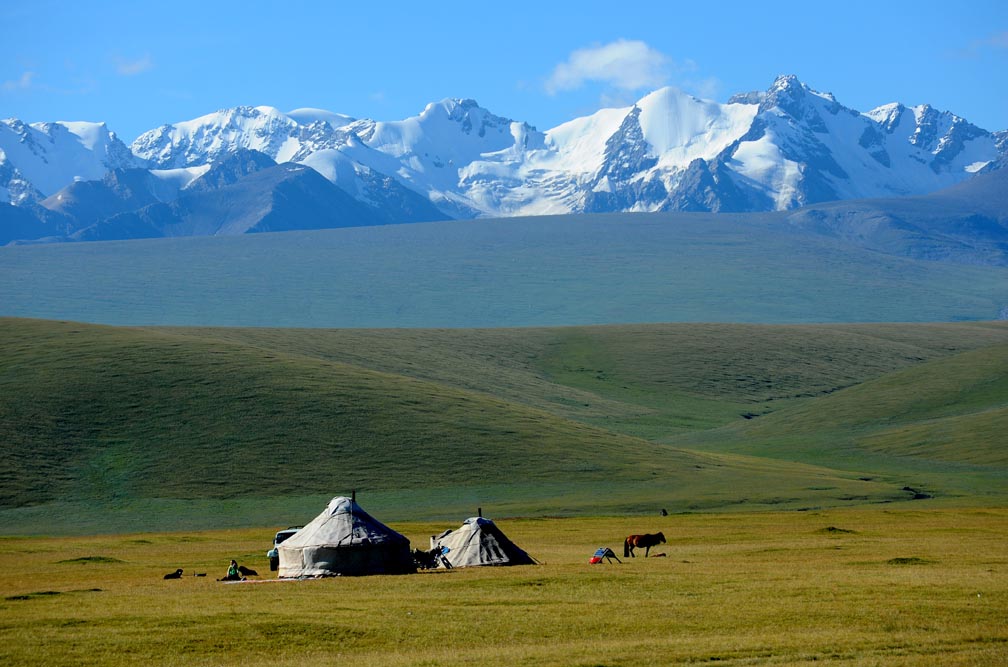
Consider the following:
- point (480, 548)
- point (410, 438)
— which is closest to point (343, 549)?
point (480, 548)

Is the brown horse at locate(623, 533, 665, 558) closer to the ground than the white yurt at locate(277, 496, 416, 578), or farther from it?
closer to the ground

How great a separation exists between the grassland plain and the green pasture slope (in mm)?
38339

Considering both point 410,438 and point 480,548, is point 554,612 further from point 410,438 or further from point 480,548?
point 410,438

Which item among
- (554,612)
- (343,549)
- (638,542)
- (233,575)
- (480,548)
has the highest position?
(343,549)

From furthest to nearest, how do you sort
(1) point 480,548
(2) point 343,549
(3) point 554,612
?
(1) point 480,548 < (2) point 343,549 < (3) point 554,612

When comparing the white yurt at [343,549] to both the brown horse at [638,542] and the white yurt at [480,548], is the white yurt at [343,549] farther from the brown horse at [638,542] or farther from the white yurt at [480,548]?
the brown horse at [638,542]

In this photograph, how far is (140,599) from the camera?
3662cm

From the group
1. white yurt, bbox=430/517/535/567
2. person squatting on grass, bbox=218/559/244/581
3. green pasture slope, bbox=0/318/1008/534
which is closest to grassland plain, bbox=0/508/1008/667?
person squatting on grass, bbox=218/559/244/581

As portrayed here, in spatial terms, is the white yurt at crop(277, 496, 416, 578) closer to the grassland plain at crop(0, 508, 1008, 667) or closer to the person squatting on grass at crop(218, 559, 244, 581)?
the grassland plain at crop(0, 508, 1008, 667)

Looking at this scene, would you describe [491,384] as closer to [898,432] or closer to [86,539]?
[898,432]

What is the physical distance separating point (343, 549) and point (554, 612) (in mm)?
12801

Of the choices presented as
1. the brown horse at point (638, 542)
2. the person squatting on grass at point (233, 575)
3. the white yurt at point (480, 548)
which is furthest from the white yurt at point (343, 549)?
the brown horse at point (638, 542)

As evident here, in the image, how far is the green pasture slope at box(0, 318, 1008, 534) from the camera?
9050 centimetres

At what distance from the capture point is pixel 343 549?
44625 millimetres
